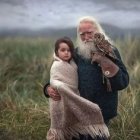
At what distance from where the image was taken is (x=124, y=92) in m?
7.89

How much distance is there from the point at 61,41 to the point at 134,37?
6.65 meters

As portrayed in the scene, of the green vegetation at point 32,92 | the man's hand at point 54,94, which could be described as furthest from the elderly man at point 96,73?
the green vegetation at point 32,92

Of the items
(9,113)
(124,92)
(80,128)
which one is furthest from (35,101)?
(80,128)

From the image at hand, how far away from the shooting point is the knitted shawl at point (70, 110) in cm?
512

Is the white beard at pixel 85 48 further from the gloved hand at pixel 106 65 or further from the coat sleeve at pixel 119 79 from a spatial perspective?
the coat sleeve at pixel 119 79

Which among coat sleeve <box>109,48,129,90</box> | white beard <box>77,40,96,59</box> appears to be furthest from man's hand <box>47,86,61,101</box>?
coat sleeve <box>109,48,129,90</box>

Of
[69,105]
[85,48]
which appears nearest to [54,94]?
[69,105]

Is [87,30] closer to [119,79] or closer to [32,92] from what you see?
[119,79]

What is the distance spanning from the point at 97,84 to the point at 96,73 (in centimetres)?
9

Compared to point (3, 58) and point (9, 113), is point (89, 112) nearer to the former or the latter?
point (9, 113)

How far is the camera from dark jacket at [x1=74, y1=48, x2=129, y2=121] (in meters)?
5.11

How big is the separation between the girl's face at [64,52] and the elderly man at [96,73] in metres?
0.10

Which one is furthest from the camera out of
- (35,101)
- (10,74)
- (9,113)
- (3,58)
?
(3,58)

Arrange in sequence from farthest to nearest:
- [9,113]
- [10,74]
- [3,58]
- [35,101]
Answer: [3,58] < [10,74] < [35,101] < [9,113]
